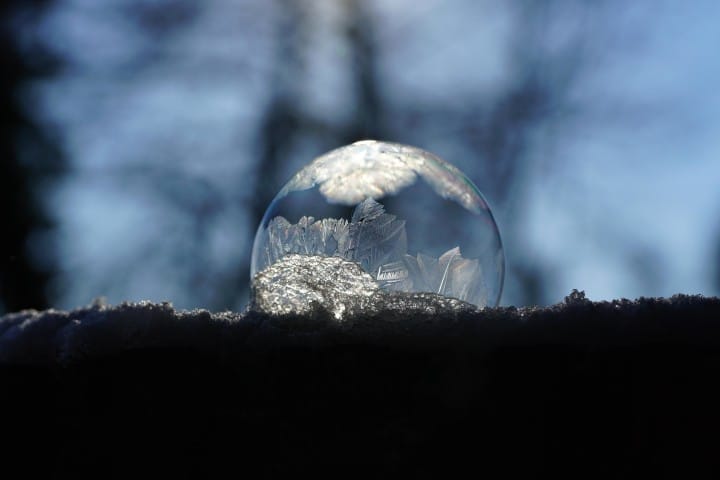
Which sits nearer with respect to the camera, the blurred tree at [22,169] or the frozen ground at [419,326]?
the frozen ground at [419,326]

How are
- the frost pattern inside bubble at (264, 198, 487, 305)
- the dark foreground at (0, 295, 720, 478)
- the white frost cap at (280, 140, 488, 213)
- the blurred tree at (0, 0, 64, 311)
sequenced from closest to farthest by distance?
the dark foreground at (0, 295, 720, 478), the frost pattern inside bubble at (264, 198, 487, 305), the white frost cap at (280, 140, 488, 213), the blurred tree at (0, 0, 64, 311)

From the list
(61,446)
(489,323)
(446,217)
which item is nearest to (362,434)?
(489,323)

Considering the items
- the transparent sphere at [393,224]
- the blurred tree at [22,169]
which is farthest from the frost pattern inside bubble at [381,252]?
the blurred tree at [22,169]

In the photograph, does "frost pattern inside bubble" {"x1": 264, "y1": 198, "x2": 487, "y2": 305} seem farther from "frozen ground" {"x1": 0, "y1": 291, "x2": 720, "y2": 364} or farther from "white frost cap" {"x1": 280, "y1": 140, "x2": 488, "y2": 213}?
"frozen ground" {"x1": 0, "y1": 291, "x2": 720, "y2": 364}

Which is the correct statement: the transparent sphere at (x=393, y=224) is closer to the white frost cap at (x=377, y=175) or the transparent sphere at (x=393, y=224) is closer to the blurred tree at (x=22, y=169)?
the white frost cap at (x=377, y=175)

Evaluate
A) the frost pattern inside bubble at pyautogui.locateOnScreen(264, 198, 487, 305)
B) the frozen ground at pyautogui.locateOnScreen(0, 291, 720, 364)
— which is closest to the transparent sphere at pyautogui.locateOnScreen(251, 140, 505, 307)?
the frost pattern inside bubble at pyautogui.locateOnScreen(264, 198, 487, 305)

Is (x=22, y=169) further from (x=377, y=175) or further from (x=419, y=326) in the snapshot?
(x=419, y=326)

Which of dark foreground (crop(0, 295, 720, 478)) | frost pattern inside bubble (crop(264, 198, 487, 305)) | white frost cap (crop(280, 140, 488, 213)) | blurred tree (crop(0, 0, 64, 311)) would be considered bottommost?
dark foreground (crop(0, 295, 720, 478))
